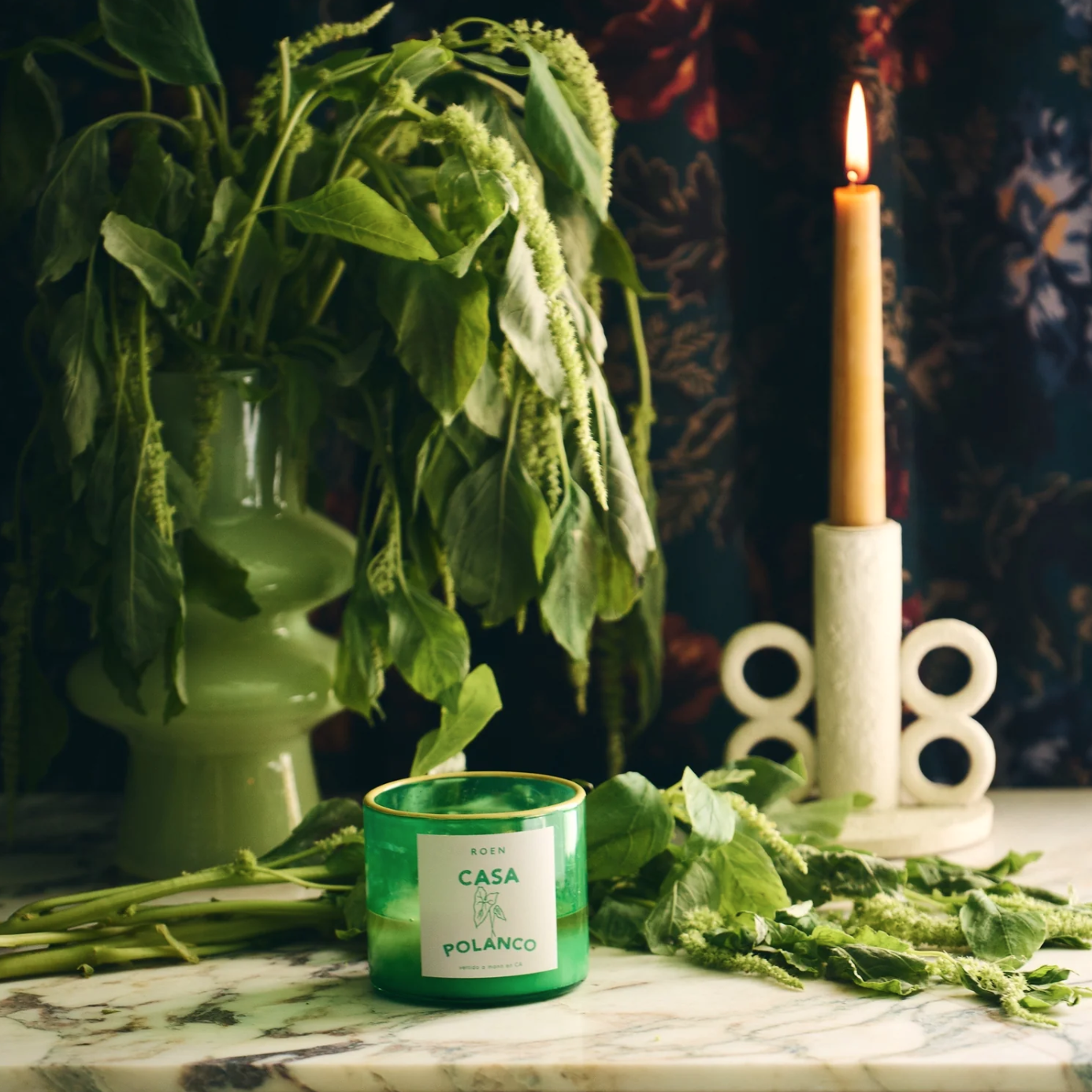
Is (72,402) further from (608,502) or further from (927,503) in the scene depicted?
(927,503)

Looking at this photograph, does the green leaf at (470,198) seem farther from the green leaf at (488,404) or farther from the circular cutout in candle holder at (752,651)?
the circular cutout in candle holder at (752,651)

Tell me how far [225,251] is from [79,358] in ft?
0.31

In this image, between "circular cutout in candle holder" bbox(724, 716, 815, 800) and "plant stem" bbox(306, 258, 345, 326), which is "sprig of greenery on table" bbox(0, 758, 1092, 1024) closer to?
"circular cutout in candle holder" bbox(724, 716, 815, 800)

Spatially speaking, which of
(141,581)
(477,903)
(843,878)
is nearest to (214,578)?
(141,581)

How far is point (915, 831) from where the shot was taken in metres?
0.87

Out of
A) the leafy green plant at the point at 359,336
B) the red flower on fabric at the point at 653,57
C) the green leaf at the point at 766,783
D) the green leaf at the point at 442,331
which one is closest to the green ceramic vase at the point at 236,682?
the leafy green plant at the point at 359,336

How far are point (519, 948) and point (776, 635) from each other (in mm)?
351

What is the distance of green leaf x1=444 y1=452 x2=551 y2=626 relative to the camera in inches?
30.4

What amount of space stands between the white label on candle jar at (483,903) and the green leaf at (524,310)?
229 mm

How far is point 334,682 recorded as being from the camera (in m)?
0.81

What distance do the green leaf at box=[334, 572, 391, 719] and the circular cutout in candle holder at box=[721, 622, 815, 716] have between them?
0.24 meters

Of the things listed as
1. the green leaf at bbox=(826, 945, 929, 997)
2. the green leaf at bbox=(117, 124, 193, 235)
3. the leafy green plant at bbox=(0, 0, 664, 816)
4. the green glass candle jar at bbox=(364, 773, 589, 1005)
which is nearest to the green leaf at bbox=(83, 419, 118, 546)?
the leafy green plant at bbox=(0, 0, 664, 816)

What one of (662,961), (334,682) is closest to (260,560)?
(334,682)

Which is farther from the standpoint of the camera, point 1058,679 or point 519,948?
point 1058,679
